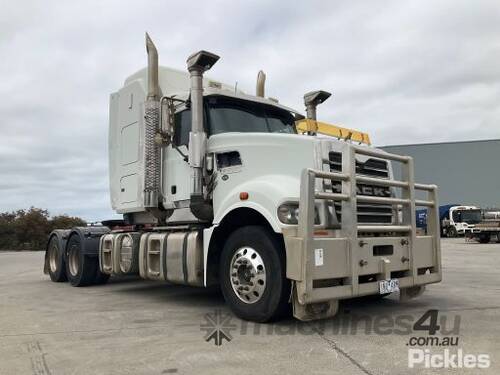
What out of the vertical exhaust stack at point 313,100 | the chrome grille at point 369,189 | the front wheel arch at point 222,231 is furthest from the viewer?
the vertical exhaust stack at point 313,100

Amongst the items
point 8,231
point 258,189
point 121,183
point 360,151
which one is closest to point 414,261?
point 360,151

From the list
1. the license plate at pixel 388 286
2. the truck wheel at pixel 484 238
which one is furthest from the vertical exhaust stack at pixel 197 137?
the truck wheel at pixel 484 238

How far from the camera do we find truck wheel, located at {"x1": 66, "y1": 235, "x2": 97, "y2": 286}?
10.4 m

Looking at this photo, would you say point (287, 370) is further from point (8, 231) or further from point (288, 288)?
point (8, 231)

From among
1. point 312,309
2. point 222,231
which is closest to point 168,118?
point 222,231

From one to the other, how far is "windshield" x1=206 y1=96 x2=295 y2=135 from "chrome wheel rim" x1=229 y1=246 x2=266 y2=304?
2.02 m

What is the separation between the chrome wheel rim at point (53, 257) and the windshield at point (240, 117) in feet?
19.9

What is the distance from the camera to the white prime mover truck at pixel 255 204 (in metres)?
5.68

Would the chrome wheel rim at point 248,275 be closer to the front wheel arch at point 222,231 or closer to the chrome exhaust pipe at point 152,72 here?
the front wheel arch at point 222,231

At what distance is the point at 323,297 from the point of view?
5383mm

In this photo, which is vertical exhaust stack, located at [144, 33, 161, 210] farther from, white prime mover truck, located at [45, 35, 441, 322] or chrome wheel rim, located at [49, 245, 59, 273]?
chrome wheel rim, located at [49, 245, 59, 273]

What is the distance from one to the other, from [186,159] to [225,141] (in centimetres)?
77

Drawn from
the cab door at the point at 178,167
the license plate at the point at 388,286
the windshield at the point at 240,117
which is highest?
the windshield at the point at 240,117

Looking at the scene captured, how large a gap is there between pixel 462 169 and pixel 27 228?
3963 cm
